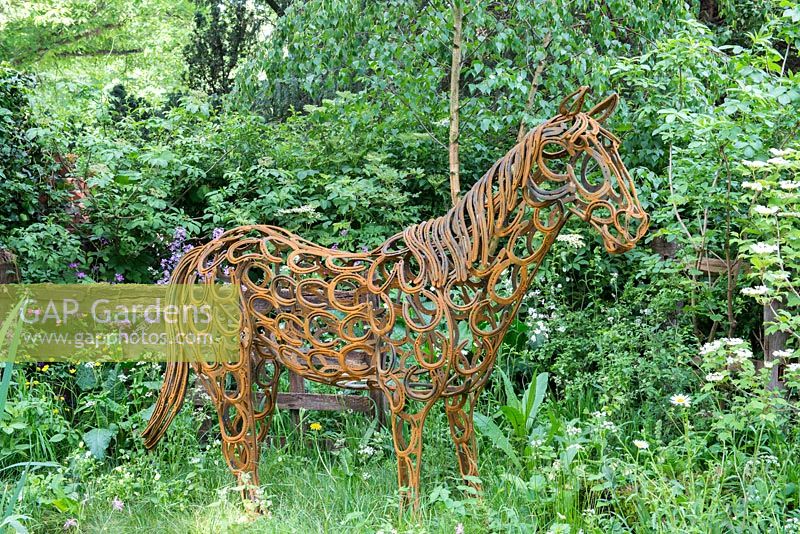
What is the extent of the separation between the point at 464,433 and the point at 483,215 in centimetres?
105

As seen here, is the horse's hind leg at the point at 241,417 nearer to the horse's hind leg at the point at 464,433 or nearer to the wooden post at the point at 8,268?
the horse's hind leg at the point at 464,433

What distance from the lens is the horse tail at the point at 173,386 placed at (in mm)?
3502

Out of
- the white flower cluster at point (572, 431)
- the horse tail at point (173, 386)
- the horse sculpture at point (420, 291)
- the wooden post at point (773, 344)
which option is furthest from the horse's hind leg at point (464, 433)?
the wooden post at point (773, 344)

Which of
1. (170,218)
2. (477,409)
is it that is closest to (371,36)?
(170,218)

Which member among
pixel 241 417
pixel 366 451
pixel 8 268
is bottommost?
pixel 366 451

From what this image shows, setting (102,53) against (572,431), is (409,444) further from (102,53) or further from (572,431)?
(102,53)

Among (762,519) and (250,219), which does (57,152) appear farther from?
(762,519)

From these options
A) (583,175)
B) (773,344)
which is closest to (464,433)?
(583,175)

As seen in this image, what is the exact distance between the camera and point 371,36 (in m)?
5.47

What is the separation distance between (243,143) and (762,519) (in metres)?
4.74

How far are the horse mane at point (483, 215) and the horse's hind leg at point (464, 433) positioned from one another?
591mm

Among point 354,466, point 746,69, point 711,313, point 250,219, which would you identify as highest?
point 746,69

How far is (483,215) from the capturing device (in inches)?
114

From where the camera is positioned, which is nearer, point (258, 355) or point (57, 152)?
point (258, 355)
